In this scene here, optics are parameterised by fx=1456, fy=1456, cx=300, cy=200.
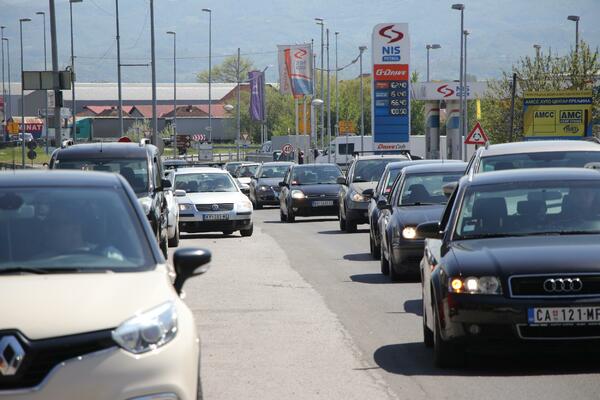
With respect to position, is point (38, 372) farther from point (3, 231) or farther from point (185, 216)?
point (185, 216)

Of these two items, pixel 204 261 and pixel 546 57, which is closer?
pixel 204 261

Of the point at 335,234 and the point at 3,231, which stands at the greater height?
the point at 3,231

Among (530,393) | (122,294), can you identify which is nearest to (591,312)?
(530,393)

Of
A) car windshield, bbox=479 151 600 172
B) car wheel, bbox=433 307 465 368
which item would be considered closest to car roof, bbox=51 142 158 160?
car windshield, bbox=479 151 600 172

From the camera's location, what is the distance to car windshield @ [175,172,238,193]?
31062 mm

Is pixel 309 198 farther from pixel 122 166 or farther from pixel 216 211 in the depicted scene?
pixel 122 166

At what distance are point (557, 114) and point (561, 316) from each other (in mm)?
49935

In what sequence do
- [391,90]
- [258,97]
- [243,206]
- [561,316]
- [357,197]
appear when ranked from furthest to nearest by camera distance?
[258,97]
[391,90]
[357,197]
[243,206]
[561,316]

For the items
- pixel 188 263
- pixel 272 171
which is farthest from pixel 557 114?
pixel 188 263

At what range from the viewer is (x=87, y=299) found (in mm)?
6848

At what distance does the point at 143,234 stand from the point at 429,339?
413 cm

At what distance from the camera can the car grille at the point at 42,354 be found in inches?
253

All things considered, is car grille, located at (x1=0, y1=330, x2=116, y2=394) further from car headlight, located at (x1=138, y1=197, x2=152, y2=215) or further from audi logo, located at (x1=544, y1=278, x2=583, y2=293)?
car headlight, located at (x1=138, y1=197, x2=152, y2=215)

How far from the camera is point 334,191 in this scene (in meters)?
37.5
